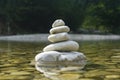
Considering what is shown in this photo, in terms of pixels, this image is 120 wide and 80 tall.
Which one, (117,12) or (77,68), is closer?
(77,68)

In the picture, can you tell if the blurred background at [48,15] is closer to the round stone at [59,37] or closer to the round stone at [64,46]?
the round stone at [59,37]

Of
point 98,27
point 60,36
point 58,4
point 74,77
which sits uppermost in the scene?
point 58,4

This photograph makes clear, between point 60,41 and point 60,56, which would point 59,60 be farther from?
point 60,41

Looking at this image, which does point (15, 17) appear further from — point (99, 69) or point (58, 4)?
point (99, 69)

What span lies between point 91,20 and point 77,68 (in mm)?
38778

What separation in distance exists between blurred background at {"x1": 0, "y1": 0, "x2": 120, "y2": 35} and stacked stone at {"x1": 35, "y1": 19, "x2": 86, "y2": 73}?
30.9m

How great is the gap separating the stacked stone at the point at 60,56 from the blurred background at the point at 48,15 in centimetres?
3091

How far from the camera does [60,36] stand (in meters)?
12.0

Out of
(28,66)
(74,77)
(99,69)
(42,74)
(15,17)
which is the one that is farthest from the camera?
(15,17)

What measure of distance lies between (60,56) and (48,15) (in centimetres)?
3231

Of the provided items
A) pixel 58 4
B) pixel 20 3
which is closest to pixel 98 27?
pixel 58 4

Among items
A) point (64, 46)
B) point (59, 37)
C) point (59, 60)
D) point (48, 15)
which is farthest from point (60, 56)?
point (48, 15)

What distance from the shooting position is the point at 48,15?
43.3 metres

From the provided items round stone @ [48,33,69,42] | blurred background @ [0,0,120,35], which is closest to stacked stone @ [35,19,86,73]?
round stone @ [48,33,69,42]
